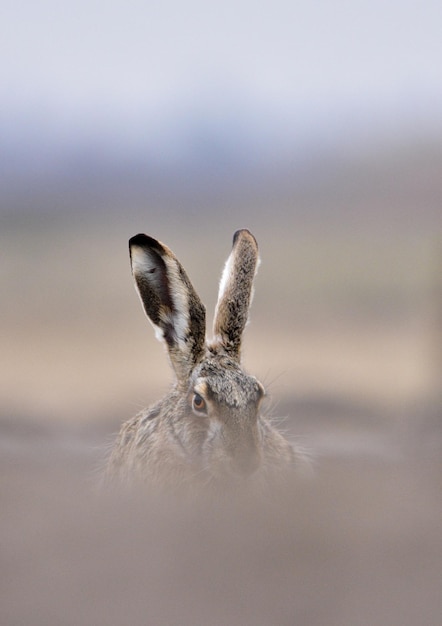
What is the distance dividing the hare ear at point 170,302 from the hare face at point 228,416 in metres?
0.16

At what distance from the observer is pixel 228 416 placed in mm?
3057

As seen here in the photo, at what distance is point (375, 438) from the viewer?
5.36 metres

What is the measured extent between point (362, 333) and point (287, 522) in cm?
829

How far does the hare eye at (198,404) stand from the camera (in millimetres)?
3179

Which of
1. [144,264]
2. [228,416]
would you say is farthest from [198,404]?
[144,264]

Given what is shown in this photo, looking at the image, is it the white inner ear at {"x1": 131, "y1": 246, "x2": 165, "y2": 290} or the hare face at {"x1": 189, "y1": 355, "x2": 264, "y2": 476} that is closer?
the hare face at {"x1": 189, "y1": 355, "x2": 264, "y2": 476}

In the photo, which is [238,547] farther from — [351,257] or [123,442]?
[351,257]

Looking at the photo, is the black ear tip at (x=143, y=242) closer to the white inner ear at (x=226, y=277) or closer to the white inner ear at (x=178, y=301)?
the white inner ear at (x=178, y=301)

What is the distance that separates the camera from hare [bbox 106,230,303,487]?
3033 mm

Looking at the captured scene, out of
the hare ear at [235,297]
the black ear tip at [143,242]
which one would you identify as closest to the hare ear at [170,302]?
the black ear tip at [143,242]

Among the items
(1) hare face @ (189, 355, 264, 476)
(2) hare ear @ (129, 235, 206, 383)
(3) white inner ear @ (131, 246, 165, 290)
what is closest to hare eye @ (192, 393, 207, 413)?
(1) hare face @ (189, 355, 264, 476)

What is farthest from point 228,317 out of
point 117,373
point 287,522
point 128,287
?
point 128,287

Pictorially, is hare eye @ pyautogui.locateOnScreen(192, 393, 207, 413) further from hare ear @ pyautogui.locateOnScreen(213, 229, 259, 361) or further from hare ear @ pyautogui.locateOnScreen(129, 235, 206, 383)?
hare ear @ pyautogui.locateOnScreen(213, 229, 259, 361)

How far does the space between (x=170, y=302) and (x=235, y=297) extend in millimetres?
286
